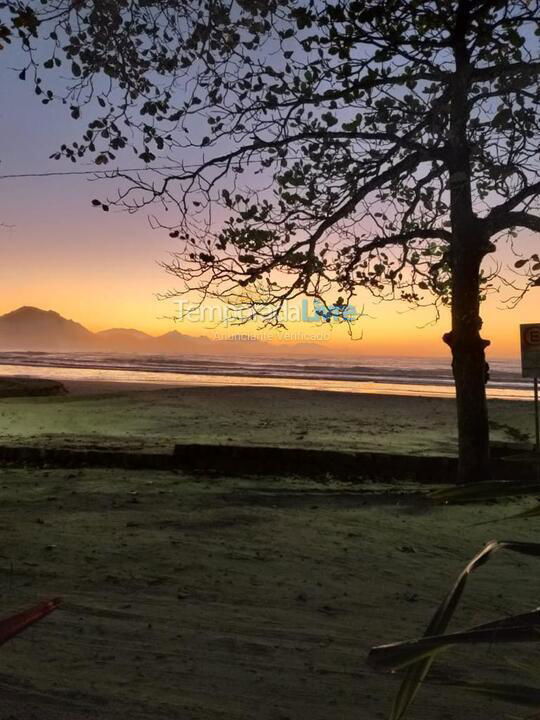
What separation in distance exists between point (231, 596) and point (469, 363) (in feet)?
17.1

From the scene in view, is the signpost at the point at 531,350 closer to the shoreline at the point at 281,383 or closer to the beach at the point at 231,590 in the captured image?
the beach at the point at 231,590

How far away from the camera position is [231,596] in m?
4.24

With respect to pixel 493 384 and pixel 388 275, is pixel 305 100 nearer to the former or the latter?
pixel 388 275

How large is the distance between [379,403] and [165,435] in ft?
24.3

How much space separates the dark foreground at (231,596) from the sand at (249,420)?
3497 millimetres

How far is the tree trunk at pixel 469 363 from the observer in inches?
324

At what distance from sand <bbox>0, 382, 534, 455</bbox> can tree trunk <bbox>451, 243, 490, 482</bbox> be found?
1.94m

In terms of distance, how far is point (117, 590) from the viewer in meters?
4.24

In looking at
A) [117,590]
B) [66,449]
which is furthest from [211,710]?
[66,449]

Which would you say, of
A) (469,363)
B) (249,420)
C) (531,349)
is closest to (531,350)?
(531,349)

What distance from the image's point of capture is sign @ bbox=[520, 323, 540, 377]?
32.9 feet

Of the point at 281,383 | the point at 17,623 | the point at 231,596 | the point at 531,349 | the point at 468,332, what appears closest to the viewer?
the point at 17,623

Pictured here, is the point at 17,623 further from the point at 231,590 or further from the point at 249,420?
the point at 249,420

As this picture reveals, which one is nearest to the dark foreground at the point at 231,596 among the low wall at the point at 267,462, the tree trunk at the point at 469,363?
the tree trunk at the point at 469,363
